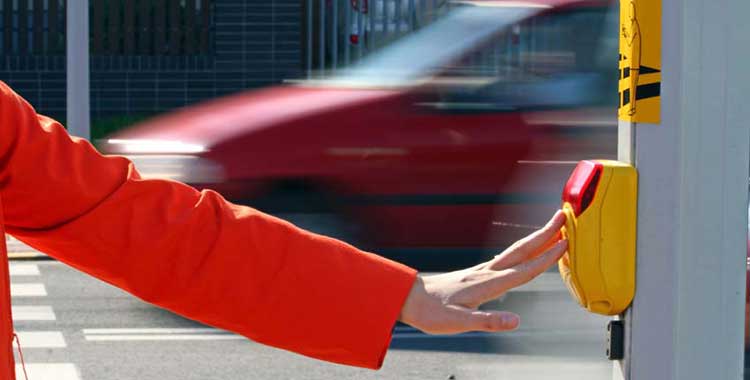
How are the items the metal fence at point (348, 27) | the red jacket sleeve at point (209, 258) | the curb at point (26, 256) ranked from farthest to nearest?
the metal fence at point (348, 27), the curb at point (26, 256), the red jacket sleeve at point (209, 258)

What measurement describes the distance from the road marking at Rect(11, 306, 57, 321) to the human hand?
655 centimetres

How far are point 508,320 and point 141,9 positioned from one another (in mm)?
16776

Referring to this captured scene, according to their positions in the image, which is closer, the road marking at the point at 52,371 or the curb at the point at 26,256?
the road marking at the point at 52,371

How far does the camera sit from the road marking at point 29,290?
909 centimetres

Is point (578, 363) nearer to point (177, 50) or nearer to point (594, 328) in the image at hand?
point (594, 328)

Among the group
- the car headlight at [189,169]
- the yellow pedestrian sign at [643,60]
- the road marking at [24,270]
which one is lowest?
the road marking at [24,270]

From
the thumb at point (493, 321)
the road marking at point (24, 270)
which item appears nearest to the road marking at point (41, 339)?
the road marking at point (24, 270)

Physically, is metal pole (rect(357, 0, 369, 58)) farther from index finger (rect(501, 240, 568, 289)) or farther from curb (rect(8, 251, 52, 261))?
index finger (rect(501, 240, 568, 289))

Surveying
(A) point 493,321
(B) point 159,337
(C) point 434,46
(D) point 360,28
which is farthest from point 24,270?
(D) point 360,28

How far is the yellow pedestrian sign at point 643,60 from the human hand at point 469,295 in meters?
0.25

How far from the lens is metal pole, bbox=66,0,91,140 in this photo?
1288cm

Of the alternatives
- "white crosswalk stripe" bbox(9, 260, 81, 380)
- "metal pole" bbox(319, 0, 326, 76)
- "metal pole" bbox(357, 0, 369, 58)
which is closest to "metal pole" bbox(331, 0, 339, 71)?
"metal pole" bbox(319, 0, 326, 76)

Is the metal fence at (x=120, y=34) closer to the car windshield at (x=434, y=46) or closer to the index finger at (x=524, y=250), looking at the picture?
the car windshield at (x=434, y=46)

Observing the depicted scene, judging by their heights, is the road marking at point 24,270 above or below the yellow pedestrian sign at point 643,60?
below
